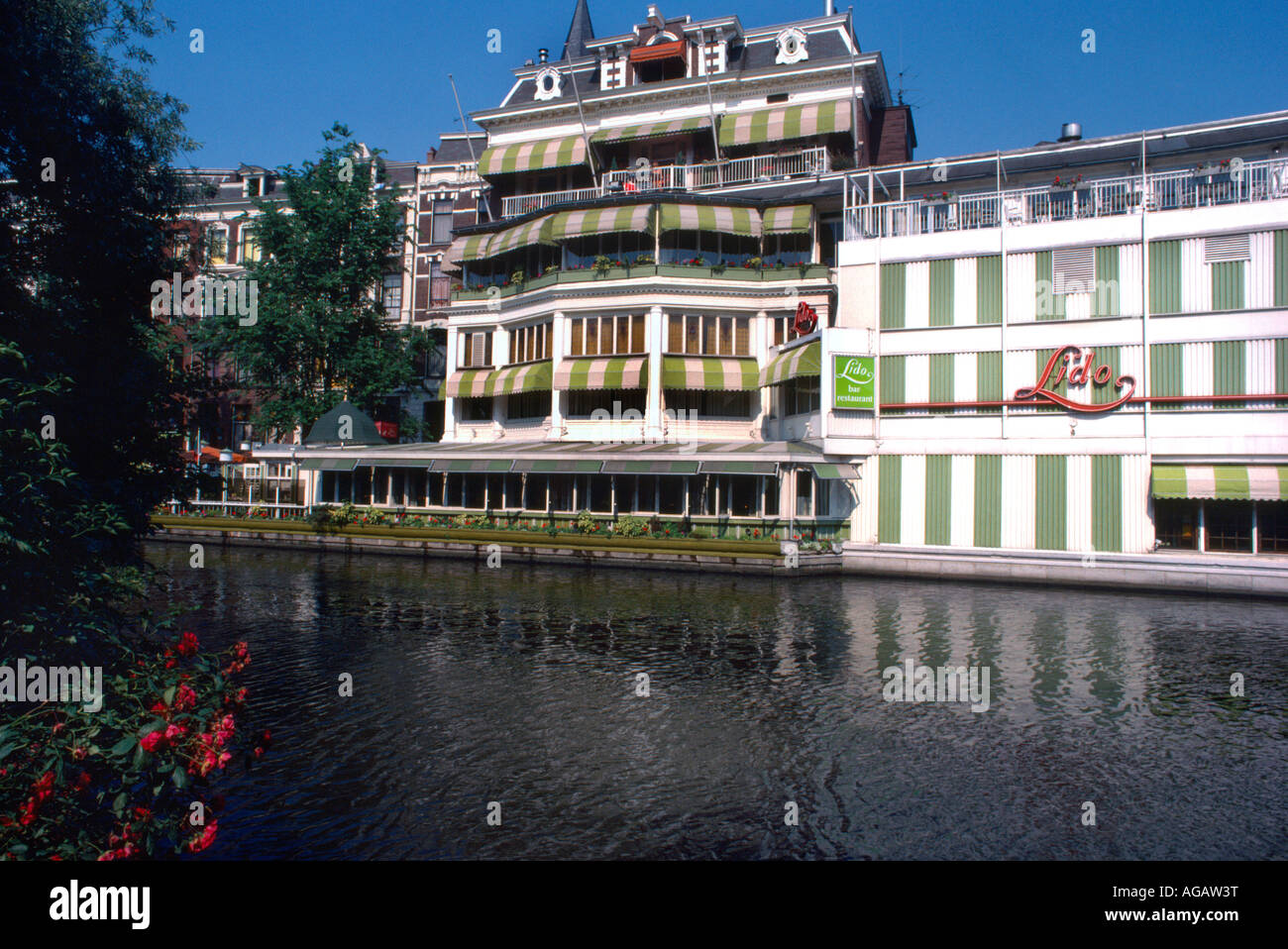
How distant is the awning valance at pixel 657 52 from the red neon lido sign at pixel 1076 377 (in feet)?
90.2

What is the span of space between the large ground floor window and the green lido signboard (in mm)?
10999

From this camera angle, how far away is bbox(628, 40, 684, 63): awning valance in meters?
47.8

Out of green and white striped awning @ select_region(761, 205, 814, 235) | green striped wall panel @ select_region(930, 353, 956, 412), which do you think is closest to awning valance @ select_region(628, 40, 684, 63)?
green and white striped awning @ select_region(761, 205, 814, 235)

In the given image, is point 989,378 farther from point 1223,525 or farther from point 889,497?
point 1223,525

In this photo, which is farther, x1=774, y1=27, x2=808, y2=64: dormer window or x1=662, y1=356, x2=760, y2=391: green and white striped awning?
x1=774, y1=27, x2=808, y2=64: dormer window

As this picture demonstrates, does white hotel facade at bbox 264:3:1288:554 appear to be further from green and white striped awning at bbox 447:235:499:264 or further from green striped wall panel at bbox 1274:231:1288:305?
green and white striped awning at bbox 447:235:499:264

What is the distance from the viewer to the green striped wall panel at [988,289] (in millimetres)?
33844

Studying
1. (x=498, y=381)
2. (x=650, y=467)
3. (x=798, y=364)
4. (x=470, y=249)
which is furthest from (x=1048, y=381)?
(x=470, y=249)

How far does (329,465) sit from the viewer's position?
44125mm

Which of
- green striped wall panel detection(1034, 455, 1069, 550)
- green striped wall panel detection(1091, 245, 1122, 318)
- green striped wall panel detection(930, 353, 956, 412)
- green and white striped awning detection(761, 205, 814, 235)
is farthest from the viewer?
green and white striped awning detection(761, 205, 814, 235)

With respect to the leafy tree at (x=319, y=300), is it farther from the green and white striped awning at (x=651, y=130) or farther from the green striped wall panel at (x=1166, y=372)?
the green striped wall panel at (x=1166, y=372)

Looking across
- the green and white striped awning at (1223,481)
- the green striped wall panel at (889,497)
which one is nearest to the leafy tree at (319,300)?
the green striped wall panel at (889,497)

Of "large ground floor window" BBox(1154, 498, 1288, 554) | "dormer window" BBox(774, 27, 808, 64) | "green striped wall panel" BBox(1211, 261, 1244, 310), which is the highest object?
"dormer window" BBox(774, 27, 808, 64)

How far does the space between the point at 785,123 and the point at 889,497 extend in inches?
823
